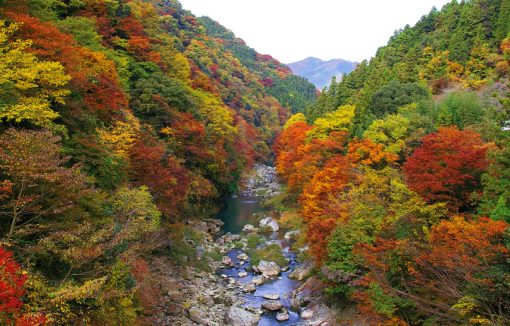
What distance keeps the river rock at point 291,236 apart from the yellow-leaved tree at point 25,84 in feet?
78.5

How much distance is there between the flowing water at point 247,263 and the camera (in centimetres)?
2242

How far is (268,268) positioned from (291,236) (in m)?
7.23

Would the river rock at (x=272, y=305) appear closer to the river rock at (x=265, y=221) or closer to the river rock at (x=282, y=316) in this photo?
the river rock at (x=282, y=316)

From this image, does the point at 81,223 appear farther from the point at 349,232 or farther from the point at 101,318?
the point at 349,232

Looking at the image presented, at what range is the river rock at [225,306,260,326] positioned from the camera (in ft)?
66.1

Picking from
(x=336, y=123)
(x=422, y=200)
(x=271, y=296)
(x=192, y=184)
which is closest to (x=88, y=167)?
(x=271, y=296)

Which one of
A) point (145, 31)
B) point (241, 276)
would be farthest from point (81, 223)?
point (145, 31)

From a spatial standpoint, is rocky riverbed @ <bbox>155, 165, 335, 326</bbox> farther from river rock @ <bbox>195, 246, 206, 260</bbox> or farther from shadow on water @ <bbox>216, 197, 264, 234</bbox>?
shadow on water @ <bbox>216, 197, 264, 234</bbox>

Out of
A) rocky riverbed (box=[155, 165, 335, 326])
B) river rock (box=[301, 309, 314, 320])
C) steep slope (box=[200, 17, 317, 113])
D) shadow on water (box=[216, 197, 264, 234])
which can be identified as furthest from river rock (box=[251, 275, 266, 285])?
steep slope (box=[200, 17, 317, 113])

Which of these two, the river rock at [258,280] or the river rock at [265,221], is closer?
the river rock at [258,280]

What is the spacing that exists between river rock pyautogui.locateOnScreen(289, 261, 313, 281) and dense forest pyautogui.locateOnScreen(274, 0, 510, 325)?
11.2 feet

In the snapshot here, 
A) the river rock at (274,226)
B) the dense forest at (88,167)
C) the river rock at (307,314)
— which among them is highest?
the dense forest at (88,167)

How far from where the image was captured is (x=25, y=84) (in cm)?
1420

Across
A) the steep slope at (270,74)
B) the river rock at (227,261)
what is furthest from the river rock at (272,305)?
the steep slope at (270,74)
